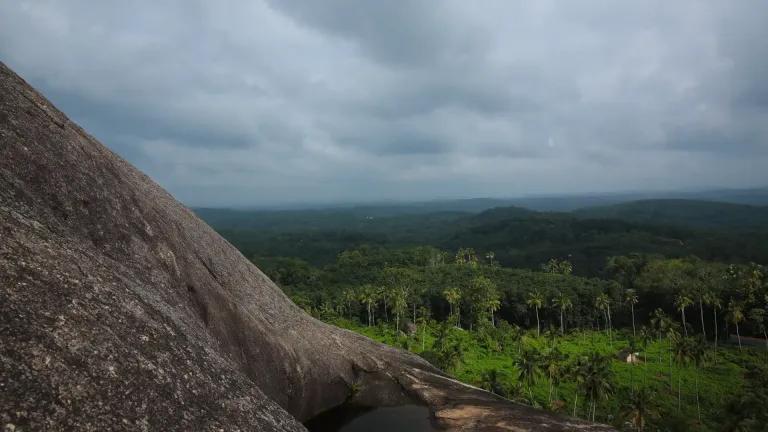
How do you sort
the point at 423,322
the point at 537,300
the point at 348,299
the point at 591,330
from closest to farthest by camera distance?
the point at 423,322, the point at 537,300, the point at 591,330, the point at 348,299

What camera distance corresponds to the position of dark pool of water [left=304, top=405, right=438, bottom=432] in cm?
2591

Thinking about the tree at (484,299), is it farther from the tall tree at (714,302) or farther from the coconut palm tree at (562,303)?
the tall tree at (714,302)

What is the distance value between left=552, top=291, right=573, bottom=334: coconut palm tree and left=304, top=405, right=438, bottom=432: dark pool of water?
319ft

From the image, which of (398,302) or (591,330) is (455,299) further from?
(591,330)

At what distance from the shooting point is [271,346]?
24.9 metres

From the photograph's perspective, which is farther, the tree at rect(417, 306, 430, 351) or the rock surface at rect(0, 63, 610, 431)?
the tree at rect(417, 306, 430, 351)

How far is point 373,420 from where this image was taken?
2761 cm

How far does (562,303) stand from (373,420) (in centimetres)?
9888

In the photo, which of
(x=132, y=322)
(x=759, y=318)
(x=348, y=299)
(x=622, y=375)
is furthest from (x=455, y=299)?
(x=132, y=322)

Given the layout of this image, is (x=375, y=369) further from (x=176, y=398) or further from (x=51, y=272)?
(x=51, y=272)

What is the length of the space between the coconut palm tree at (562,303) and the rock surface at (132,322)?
9501 centimetres

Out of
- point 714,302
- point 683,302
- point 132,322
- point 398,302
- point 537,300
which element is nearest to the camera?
point 132,322

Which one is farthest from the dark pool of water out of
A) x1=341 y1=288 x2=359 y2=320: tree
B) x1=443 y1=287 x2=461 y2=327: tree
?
x1=341 y1=288 x2=359 y2=320: tree

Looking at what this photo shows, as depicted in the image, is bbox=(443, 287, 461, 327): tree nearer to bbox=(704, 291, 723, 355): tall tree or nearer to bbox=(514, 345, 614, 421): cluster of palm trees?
bbox=(514, 345, 614, 421): cluster of palm trees
